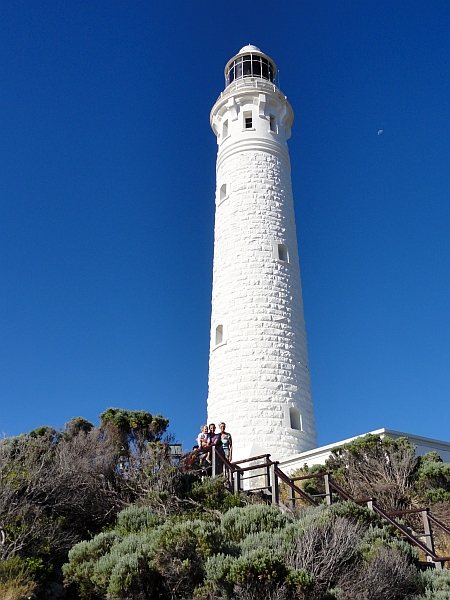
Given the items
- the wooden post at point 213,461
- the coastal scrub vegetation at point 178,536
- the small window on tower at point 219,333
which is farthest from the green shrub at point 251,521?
the small window on tower at point 219,333

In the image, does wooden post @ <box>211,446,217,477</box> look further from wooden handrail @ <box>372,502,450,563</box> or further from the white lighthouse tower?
the white lighthouse tower

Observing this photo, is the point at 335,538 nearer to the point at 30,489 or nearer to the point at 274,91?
the point at 30,489

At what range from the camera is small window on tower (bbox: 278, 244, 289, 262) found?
62.8ft

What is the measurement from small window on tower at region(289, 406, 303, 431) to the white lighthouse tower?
29 millimetres

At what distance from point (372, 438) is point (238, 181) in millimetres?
10557

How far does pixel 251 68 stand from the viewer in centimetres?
2372

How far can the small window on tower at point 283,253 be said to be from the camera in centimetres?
1914

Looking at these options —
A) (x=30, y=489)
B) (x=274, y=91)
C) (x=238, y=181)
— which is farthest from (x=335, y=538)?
(x=274, y=91)

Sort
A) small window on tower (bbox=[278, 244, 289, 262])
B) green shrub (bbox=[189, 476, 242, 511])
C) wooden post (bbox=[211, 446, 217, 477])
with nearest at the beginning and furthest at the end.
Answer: green shrub (bbox=[189, 476, 242, 511]) → wooden post (bbox=[211, 446, 217, 477]) → small window on tower (bbox=[278, 244, 289, 262])

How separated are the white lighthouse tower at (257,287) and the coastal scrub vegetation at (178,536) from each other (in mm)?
4634

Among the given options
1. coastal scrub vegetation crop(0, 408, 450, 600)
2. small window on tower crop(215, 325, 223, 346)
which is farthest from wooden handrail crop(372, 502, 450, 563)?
small window on tower crop(215, 325, 223, 346)

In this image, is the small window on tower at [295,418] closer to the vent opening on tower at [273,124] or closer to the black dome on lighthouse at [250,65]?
the vent opening on tower at [273,124]

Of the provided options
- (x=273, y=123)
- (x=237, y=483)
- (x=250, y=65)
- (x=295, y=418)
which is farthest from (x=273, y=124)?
(x=237, y=483)

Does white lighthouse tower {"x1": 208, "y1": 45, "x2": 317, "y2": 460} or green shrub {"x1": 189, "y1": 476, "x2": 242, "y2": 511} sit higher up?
white lighthouse tower {"x1": 208, "y1": 45, "x2": 317, "y2": 460}
